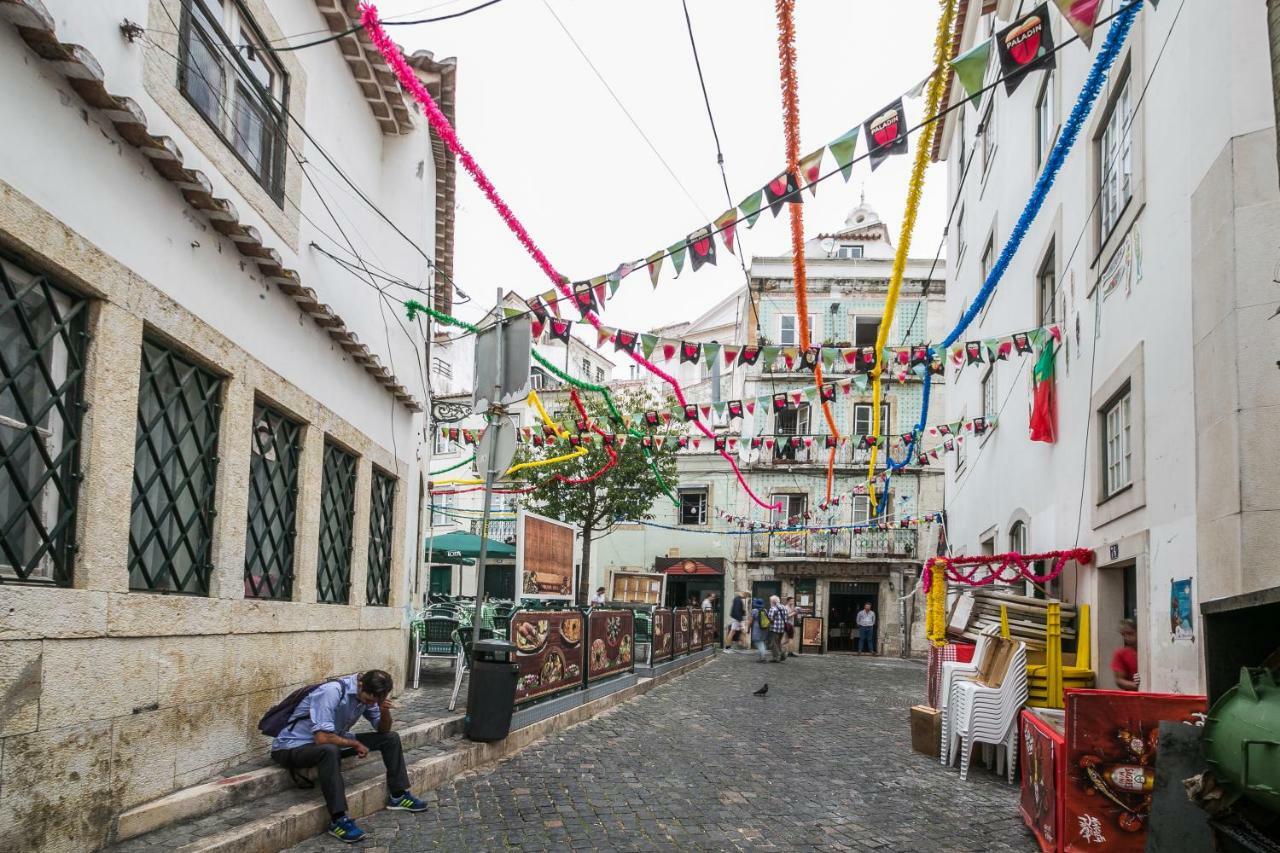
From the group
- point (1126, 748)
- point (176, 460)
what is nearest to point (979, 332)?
point (1126, 748)

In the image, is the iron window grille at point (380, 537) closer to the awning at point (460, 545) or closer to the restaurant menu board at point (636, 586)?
the awning at point (460, 545)

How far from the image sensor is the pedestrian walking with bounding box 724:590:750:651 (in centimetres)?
2822

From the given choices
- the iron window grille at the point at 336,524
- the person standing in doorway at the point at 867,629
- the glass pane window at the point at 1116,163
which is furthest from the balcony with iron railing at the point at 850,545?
the iron window grille at the point at 336,524

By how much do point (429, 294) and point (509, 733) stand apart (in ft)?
19.2

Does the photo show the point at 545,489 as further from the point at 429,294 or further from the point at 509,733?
the point at 509,733

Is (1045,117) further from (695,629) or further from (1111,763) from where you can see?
(695,629)

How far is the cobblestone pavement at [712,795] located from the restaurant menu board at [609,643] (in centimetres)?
55

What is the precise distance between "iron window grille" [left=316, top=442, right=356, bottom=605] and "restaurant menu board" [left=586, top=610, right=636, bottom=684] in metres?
3.02

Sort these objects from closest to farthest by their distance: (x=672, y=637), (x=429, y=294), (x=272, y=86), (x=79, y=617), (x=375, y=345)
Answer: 1. (x=79, y=617)
2. (x=272, y=86)
3. (x=375, y=345)
4. (x=429, y=294)
5. (x=672, y=637)

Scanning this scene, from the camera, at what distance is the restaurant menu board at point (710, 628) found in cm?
2216

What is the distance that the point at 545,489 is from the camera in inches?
1097

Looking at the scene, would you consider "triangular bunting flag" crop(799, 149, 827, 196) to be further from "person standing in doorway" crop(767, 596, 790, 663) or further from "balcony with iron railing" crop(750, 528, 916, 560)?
"balcony with iron railing" crop(750, 528, 916, 560)

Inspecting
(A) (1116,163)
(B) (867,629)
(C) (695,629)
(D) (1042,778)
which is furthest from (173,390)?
(B) (867,629)

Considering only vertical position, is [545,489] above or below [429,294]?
below
